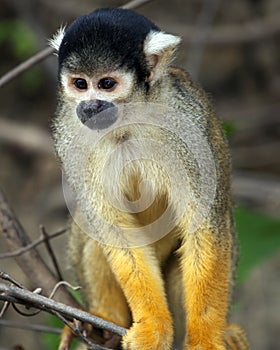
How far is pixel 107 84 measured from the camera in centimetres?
373

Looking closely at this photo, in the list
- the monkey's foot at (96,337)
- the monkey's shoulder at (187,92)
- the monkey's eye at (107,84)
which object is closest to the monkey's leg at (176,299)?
the monkey's foot at (96,337)

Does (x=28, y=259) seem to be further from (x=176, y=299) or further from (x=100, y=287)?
(x=176, y=299)

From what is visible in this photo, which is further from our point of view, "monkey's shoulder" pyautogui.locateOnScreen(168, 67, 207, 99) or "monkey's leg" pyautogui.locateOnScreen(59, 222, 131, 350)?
Answer: "monkey's leg" pyautogui.locateOnScreen(59, 222, 131, 350)

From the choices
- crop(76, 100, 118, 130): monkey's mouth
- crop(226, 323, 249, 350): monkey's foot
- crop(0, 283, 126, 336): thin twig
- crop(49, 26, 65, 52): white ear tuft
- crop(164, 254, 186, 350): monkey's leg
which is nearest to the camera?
crop(0, 283, 126, 336): thin twig

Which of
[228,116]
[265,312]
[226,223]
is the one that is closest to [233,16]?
[228,116]

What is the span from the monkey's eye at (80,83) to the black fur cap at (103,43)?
0.05 m

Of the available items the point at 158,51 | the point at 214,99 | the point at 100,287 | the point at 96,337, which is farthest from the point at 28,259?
the point at 214,99

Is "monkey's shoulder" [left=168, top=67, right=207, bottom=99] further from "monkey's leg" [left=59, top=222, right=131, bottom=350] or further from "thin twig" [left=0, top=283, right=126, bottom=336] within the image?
"thin twig" [left=0, top=283, right=126, bottom=336]

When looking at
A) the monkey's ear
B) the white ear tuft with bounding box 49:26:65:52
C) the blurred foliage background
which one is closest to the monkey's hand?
the monkey's ear

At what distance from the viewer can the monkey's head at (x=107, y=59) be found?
3.67 meters

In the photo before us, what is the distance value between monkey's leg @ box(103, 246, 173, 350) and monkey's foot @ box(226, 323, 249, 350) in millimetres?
431

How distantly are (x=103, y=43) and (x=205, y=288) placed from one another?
4.44 ft

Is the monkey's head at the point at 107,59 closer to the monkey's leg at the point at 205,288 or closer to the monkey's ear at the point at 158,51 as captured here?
the monkey's ear at the point at 158,51

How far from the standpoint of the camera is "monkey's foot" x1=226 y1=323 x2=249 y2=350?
160 inches
